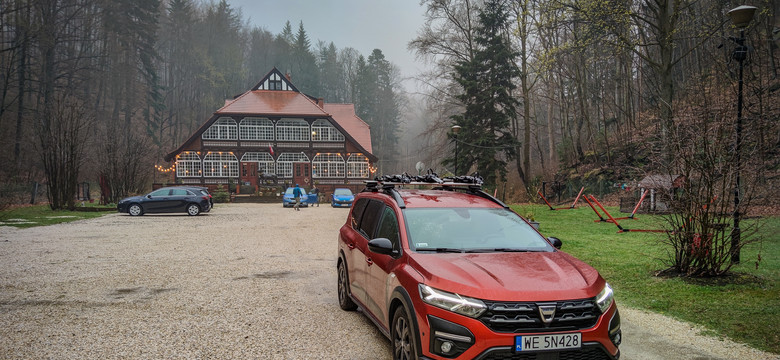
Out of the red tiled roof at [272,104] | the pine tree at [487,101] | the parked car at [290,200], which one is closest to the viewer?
the pine tree at [487,101]

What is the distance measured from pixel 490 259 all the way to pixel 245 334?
2.96 m

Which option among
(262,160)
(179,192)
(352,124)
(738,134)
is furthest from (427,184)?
(352,124)

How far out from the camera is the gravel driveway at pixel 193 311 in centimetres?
488

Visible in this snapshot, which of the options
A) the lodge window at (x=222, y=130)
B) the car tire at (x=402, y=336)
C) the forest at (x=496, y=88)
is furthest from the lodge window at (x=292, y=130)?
the car tire at (x=402, y=336)

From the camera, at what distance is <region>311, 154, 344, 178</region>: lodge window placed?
5066 centimetres

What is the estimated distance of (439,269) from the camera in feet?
12.8

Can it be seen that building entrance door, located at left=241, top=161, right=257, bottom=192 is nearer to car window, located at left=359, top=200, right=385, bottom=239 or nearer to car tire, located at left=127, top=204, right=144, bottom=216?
car tire, located at left=127, top=204, right=144, bottom=216

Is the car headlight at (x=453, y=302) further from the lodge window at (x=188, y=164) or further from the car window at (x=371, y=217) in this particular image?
the lodge window at (x=188, y=164)

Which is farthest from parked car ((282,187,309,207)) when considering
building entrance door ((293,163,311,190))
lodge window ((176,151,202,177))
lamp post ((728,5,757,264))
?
lamp post ((728,5,757,264))

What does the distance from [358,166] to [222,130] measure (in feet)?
46.0

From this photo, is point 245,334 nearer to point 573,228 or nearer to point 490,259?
point 490,259

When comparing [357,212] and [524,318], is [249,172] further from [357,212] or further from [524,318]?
[524,318]

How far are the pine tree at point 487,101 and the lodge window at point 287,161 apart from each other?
70.1ft

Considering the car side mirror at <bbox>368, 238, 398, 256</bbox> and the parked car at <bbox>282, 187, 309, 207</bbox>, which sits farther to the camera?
the parked car at <bbox>282, 187, 309, 207</bbox>
